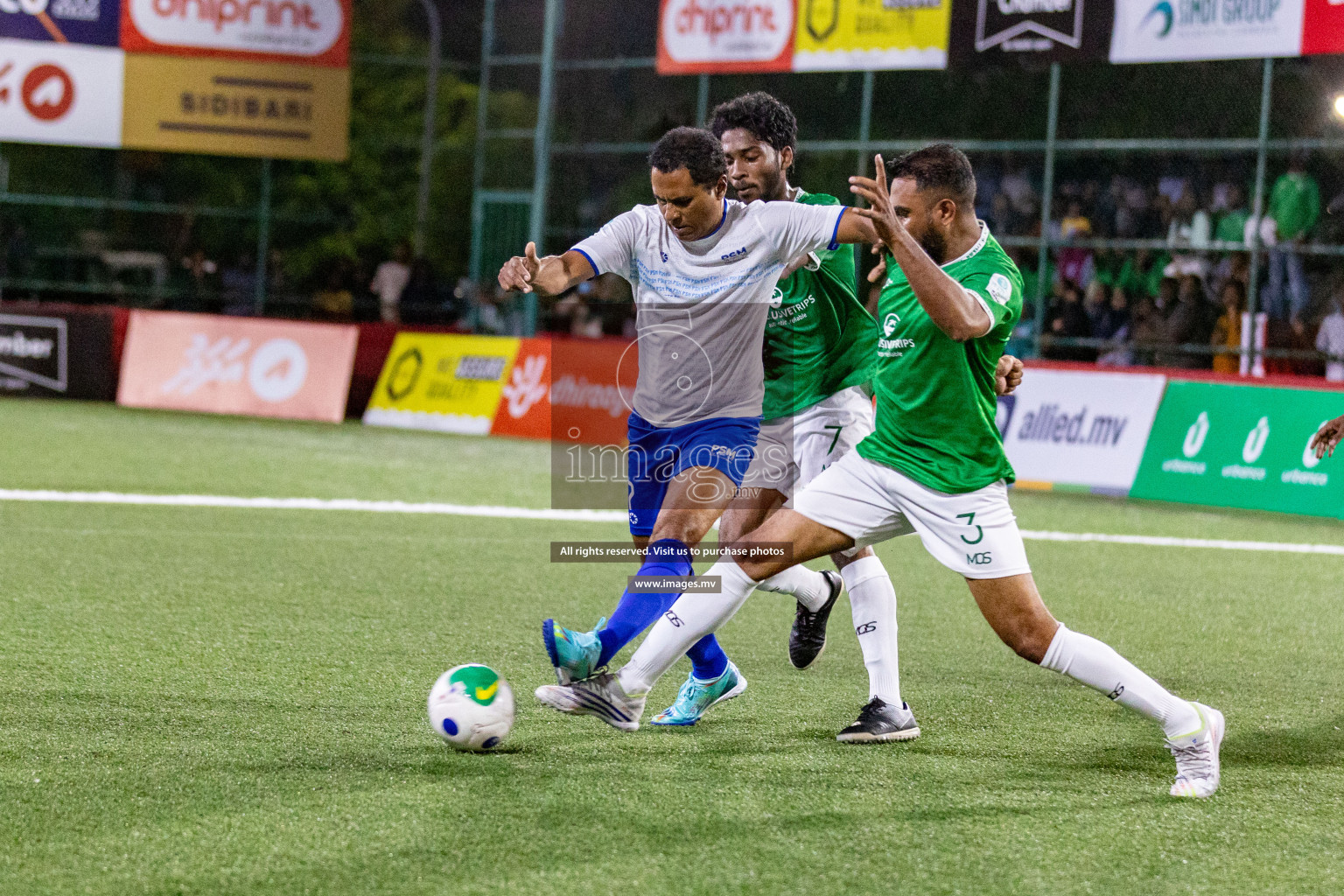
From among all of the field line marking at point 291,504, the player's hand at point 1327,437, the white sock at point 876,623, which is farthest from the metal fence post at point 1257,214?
the white sock at point 876,623

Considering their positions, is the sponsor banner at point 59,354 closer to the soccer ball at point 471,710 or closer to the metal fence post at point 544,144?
the metal fence post at point 544,144

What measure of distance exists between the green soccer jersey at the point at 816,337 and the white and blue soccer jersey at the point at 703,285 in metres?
0.39

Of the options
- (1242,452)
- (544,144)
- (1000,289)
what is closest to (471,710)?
(1000,289)

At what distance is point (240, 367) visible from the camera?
1969 centimetres

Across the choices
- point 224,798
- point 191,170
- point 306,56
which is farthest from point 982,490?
point 191,170

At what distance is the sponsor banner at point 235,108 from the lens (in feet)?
77.8

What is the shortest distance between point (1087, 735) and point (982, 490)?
4.36ft

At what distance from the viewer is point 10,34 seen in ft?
75.8

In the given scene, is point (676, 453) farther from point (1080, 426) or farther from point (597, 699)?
point (1080, 426)

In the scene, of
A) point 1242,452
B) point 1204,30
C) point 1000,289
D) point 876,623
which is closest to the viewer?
point 1000,289

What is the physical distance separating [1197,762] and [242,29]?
860 inches

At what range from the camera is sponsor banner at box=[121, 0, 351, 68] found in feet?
77.7

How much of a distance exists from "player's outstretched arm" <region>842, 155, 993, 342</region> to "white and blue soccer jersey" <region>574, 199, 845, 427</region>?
2.61 feet

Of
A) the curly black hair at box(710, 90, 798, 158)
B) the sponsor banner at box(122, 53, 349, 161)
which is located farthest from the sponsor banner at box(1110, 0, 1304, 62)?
the sponsor banner at box(122, 53, 349, 161)
